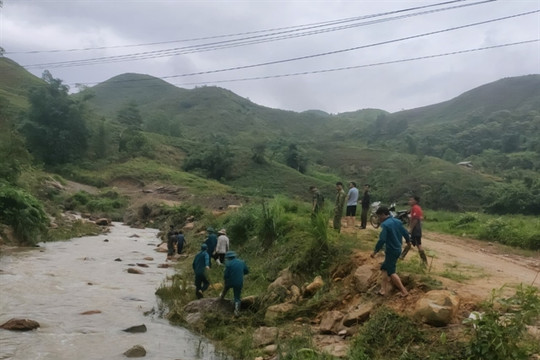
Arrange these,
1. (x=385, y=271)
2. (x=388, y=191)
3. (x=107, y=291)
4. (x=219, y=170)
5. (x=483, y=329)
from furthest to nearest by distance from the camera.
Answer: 1. (x=219, y=170)
2. (x=388, y=191)
3. (x=107, y=291)
4. (x=385, y=271)
5. (x=483, y=329)

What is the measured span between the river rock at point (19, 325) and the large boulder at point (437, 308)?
7.73 m

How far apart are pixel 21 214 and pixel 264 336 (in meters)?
16.4

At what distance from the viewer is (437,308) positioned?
773cm

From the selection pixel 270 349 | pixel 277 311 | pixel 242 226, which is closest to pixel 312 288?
pixel 277 311

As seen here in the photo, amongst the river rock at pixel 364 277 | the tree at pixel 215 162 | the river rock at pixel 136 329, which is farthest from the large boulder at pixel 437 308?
the tree at pixel 215 162

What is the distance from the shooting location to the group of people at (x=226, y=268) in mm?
11156

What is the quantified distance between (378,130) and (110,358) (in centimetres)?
11966

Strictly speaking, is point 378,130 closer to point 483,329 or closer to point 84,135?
point 84,135

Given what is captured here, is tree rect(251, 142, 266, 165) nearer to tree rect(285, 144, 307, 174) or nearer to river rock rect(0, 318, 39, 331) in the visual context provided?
tree rect(285, 144, 307, 174)

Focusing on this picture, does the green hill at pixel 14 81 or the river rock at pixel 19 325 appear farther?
the green hill at pixel 14 81

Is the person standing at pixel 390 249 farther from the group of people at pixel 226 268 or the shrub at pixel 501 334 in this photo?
the group of people at pixel 226 268

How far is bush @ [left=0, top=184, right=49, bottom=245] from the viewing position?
21.0 m

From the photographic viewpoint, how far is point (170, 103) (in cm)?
14812

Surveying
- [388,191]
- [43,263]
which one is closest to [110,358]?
[43,263]
